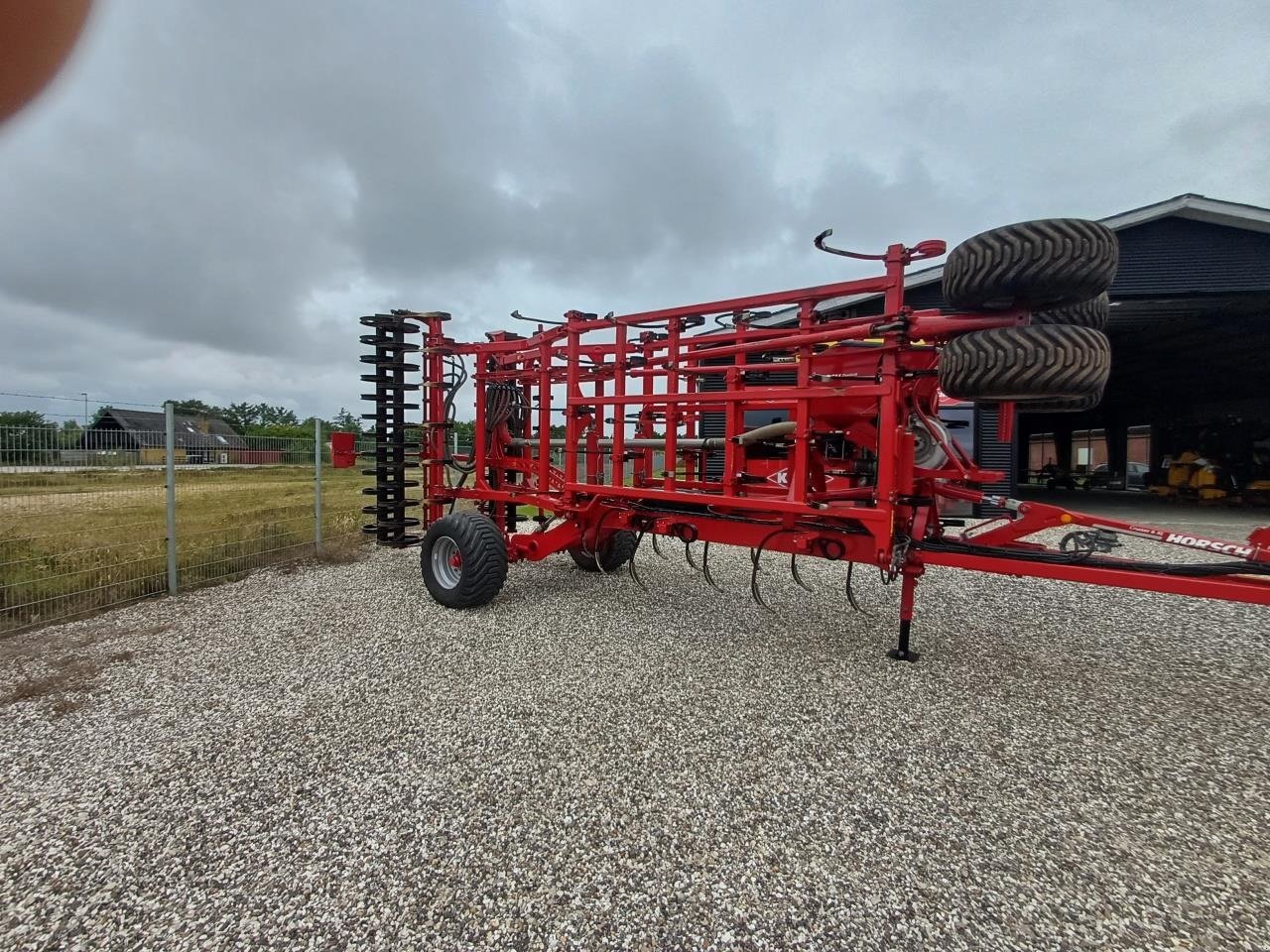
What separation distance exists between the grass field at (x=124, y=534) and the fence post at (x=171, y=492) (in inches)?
4.9

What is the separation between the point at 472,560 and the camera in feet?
15.4

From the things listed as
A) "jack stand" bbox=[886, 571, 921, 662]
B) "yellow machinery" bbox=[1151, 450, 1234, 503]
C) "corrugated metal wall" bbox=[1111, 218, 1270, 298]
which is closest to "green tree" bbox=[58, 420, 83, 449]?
"jack stand" bbox=[886, 571, 921, 662]

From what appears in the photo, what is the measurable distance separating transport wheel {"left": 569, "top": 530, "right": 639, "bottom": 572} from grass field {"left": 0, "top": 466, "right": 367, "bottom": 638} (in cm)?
322

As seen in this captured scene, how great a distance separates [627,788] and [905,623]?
228cm

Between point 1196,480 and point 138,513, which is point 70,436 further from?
point 1196,480

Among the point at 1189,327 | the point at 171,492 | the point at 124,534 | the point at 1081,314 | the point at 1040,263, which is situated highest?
the point at 1189,327

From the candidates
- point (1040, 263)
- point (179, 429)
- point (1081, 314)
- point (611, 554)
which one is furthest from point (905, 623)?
point (179, 429)

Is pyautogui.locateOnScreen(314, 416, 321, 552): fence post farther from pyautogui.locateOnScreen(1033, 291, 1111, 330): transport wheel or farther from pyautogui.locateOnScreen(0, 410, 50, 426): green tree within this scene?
pyautogui.locateOnScreen(1033, 291, 1111, 330): transport wheel

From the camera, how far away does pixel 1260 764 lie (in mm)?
2641

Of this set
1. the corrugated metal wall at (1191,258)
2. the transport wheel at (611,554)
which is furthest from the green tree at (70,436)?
the corrugated metal wall at (1191,258)

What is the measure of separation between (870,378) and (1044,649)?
2506mm

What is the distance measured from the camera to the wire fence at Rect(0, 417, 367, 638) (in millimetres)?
4418

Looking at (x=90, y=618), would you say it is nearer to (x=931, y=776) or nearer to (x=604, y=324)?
(x=604, y=324)

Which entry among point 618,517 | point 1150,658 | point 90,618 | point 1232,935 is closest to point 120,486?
point 90,618
